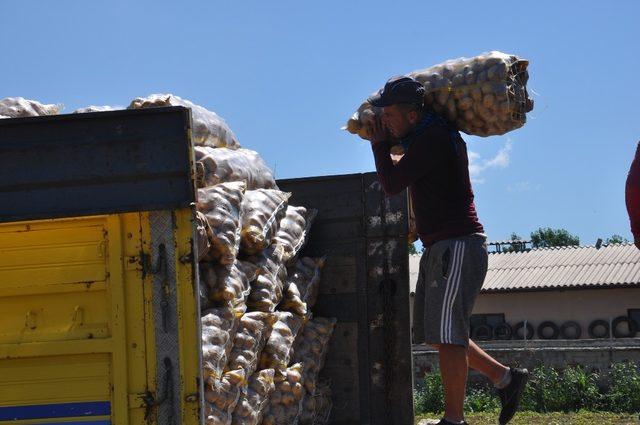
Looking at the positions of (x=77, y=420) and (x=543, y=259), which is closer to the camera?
(x=77, y=420)

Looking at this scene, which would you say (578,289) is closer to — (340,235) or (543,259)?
(543,259)

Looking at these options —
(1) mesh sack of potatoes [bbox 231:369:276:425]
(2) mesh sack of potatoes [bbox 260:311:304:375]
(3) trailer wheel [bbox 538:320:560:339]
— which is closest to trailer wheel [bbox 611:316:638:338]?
(3) trailer wheel [bbox 538:320:560:339]

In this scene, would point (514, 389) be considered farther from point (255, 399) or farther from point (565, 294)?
point (565, 294)

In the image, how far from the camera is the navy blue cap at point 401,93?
425cm

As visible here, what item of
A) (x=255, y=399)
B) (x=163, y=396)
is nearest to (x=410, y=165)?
(x=255, y=399)

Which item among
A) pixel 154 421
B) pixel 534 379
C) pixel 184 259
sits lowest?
pixel 534 379

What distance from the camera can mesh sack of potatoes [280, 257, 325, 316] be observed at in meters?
4.87

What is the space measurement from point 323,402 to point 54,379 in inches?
84.0

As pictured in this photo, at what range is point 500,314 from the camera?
1097 inches

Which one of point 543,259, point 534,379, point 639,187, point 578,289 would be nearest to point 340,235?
point 639,187

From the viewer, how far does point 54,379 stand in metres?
3.16

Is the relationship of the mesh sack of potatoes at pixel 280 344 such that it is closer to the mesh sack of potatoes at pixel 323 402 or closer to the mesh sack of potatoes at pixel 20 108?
the mesh sack of potatoes at pixel 323 402

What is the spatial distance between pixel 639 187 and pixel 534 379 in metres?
9.79

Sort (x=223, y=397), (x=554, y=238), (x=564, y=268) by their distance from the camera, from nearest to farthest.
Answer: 1. (x=223, y=397)
2. (x=564, y=268)
3. (x=554, y=238)
